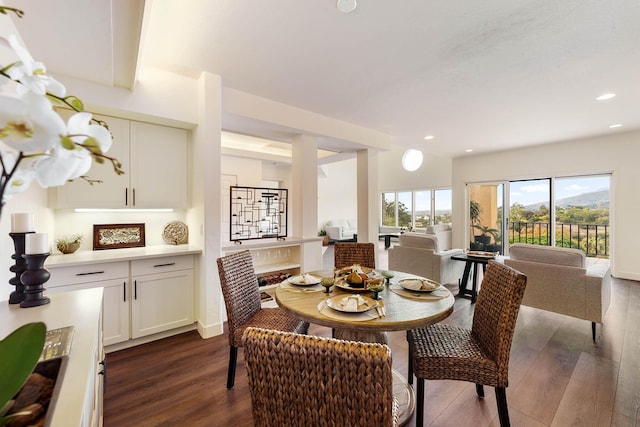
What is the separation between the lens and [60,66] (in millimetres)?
2080

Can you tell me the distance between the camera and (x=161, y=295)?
261 centimetres

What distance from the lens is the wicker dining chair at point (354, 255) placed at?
275cm

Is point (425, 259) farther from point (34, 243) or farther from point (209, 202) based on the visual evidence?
point (34, 243)

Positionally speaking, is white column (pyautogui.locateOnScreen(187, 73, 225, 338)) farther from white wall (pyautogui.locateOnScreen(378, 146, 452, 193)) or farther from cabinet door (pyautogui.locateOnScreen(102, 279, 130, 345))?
white wall (pyautogui.locateOnScreen(378, 146, 452, 193))

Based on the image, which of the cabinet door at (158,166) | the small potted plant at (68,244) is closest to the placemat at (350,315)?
the cabinet door at (158,166)

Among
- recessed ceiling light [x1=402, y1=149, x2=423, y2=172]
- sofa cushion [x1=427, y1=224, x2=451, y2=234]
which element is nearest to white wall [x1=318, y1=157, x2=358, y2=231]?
recessed ceiling light [x1=402, y1=149, x2=423, y2=172]

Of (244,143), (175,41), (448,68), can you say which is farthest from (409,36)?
(244,143)

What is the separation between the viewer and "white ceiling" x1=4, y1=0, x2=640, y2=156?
179 centimetres

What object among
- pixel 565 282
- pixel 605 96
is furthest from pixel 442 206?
pixel 565 282

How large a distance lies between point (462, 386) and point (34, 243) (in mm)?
2772

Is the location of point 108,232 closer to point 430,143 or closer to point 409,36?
point 409,36

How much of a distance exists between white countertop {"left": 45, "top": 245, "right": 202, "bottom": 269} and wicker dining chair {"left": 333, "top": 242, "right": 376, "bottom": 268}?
4.66 ft

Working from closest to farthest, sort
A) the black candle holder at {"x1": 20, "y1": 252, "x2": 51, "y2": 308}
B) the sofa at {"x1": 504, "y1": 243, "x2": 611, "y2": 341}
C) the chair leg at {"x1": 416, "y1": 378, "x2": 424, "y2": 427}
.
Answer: the black candle holder at {"x1": 20, "y1": 252, "x2": 51, "y2": 308} → the chair leg at {"x1": 416, "y1": 378, "x2": 424, "y2": 427} → the sofa at {"x1": 504, "y1": 243, "x2": 611, "y2": 341}

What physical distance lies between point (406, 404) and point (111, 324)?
2482 mm
